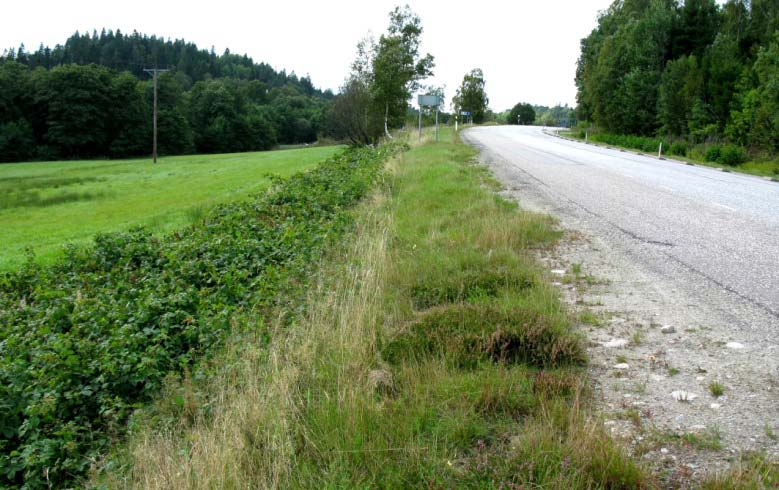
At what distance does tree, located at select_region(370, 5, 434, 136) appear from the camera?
36.4 metres

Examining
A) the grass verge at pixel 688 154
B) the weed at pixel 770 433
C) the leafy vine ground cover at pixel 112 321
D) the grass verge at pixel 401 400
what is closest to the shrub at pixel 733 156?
the grass verge at pixel 688 154

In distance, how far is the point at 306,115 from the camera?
11869cm

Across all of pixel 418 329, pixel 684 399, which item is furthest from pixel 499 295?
pixel 684 399

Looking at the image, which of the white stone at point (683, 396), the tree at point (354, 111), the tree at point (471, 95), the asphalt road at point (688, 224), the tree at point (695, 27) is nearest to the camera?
the white stone at point (683, 396)

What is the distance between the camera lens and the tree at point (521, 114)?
10888cm

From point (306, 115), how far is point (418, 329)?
118723 millimetres

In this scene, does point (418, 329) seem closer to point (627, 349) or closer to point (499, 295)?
point (499, 295)

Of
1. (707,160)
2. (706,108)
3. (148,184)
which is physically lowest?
(148,184)

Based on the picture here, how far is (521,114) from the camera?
109562 mm

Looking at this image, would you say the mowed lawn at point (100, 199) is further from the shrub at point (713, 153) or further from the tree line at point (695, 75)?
the tree line at point (695, 75)

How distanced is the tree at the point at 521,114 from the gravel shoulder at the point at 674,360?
10694 cm

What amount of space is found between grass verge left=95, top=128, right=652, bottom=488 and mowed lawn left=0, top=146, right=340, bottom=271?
1266 centimetres

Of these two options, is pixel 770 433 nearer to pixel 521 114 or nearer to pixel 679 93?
pixel 679 93

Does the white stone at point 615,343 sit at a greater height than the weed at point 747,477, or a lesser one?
greater
